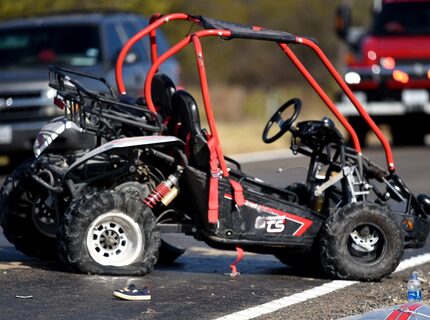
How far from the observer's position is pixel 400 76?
21078 mm

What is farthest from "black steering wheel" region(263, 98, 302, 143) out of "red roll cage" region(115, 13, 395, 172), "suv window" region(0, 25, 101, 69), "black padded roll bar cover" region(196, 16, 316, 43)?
"suv window" region(0, 25, 101, 69)

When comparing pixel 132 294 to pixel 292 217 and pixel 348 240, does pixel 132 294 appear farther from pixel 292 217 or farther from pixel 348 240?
pixel 348 240

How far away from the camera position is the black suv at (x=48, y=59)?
53.8 feet

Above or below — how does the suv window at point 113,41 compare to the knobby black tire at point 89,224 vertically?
above

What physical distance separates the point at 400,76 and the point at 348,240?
1265 cm

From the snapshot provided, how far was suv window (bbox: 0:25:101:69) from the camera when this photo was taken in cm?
1703

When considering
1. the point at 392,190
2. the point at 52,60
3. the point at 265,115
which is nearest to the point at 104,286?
the point at 392,190

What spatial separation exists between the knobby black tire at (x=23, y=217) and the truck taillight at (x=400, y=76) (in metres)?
12.6

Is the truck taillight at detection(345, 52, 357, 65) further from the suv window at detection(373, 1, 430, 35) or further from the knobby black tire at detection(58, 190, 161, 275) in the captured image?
the knobby black tire at detection(58, 190, 161, 275)

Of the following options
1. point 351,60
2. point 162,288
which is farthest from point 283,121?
point 351,60

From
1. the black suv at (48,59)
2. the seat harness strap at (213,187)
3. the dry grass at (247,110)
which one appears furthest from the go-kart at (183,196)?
the dry grass at (247,110)

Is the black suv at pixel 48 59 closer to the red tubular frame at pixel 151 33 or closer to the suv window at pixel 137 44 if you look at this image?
the suv window at pixel 137 44

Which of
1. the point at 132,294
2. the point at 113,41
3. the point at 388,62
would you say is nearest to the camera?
the point at 132,294

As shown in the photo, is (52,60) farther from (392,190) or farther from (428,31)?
(392,190)
